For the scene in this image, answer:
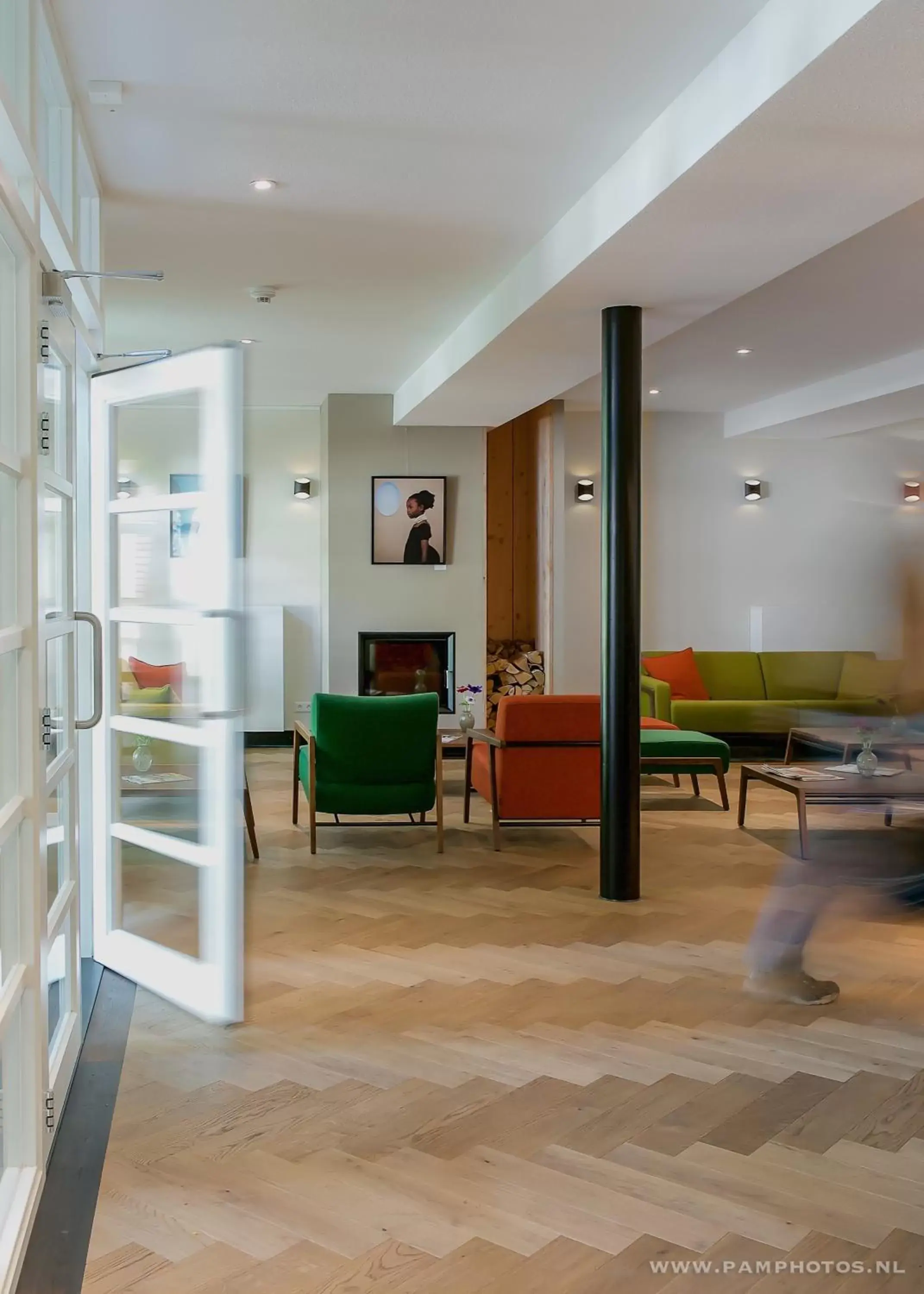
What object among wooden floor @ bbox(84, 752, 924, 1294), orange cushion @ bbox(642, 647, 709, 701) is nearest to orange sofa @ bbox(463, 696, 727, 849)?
wooden floor @ bbox(84, 752, 924, 1294)

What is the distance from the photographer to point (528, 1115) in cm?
290

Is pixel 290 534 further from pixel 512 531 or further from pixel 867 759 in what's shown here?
pixel 867 759

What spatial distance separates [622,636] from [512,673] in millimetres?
4901

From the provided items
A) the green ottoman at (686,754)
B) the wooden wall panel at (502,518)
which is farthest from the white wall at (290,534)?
the green ottoman at (686,754)

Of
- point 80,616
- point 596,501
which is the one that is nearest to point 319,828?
point 80,616

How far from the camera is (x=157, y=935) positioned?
12.6 ft

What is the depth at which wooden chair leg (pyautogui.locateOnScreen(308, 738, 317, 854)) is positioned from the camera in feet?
18.9

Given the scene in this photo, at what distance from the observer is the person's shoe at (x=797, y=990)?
371 centimetres

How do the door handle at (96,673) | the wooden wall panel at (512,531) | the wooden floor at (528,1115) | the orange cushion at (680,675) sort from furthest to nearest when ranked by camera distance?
the wooden wall panel at (512,531) < the orange cushion at (680,675) < the door handle at (96,673) < the wooden floor at (528,1115)

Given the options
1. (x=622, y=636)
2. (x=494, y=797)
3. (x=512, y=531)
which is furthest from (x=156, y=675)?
(x=512, y=531)

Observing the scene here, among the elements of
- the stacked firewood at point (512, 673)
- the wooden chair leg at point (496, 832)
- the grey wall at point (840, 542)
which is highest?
the grey wall at point (840, 542)

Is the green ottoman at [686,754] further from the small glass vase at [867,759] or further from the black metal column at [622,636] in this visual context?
the small glass vase at [867,759]

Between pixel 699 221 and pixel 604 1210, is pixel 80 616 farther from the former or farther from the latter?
pixel 699 221

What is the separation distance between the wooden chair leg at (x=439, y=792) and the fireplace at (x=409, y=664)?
3551mm
